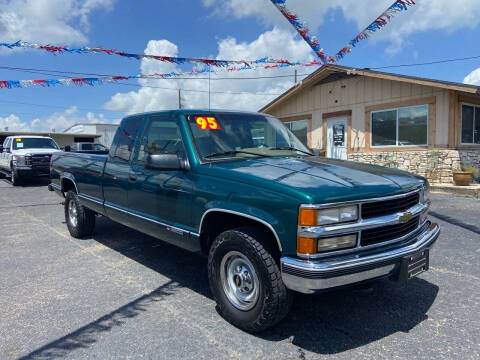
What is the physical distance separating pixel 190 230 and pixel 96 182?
2.29m

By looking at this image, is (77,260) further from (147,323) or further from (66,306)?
(147,323)

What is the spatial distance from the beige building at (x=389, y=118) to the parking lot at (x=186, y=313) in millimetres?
8224

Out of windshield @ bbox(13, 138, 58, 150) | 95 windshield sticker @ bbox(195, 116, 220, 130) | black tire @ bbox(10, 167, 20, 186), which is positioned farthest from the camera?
windshield @ bbox(13, 138, 58, 150)

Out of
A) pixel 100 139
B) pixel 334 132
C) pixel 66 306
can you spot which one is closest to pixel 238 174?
pixel 66 306

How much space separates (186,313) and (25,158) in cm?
1360

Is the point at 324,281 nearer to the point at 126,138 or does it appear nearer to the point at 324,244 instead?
the point at 324,244

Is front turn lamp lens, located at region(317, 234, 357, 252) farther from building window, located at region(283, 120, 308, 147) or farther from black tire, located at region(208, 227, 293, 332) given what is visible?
building window, located at region(283, 120, 308, 147)

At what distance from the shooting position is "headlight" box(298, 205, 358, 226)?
2.57 metres

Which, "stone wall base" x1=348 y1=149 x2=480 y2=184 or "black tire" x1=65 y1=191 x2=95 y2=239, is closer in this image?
"black tire" x1=65 y1=191 x2=95 y2=239

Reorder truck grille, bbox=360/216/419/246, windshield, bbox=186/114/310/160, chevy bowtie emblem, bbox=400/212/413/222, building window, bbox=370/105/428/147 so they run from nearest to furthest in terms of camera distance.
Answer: truck grille, bbox=360/216/419/246
chevy bowtie emblem, bbox=400/212/413/222
windshield, bbox=186/114/310/160
building window, bbox=370/105/428/147

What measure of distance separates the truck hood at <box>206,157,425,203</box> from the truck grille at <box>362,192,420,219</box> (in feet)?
0.23

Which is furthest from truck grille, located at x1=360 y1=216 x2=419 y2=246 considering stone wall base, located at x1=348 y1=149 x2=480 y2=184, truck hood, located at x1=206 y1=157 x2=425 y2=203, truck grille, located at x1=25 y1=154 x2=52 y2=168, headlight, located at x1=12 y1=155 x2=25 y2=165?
headlight, located at x1=12 y1=155 x2=25 y2=165

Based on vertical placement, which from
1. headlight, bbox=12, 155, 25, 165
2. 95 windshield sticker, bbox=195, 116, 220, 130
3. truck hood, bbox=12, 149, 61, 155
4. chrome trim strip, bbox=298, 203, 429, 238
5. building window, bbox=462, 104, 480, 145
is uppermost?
building window, bbox=462, 104, 480, 145

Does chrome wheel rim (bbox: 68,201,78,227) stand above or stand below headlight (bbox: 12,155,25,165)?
below
